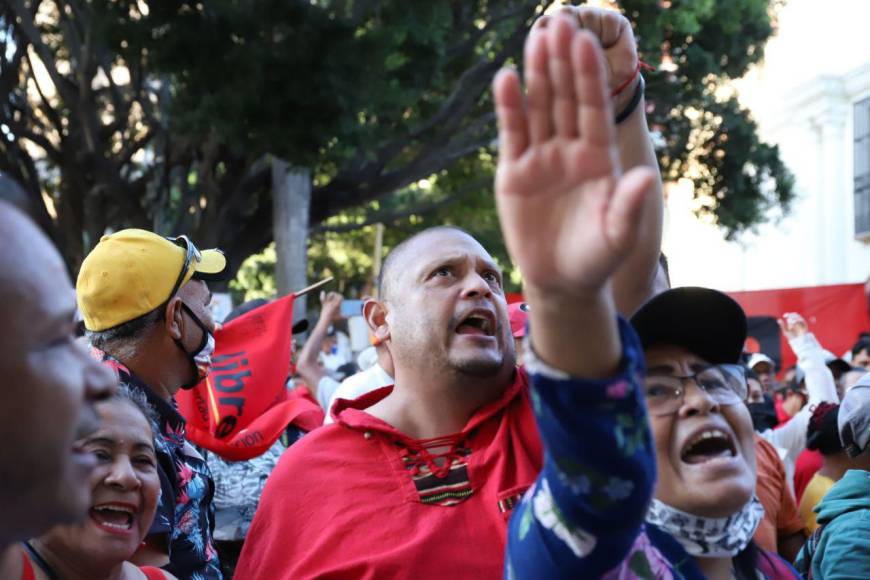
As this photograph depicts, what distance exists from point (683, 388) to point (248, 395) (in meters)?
3.12

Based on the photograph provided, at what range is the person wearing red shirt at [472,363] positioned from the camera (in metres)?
1.36

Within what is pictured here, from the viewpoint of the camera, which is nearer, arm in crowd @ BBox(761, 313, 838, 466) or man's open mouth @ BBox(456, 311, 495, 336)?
man's open mouth @ BBox(456, 311, 495, 336)

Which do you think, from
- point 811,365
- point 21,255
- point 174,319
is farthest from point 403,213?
point 21,255

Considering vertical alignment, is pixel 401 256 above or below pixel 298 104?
below

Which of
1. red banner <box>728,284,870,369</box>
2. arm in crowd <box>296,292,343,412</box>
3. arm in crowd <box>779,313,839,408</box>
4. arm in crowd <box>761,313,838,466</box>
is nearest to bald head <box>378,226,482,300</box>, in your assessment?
arm in crowd <box>296,292,343,412</box>

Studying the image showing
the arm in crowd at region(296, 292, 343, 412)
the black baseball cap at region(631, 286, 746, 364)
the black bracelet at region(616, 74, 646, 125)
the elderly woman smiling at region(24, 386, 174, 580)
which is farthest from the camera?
the arm in crowd at region(296, 292, 343, 412)

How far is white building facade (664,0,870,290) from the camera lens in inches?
985

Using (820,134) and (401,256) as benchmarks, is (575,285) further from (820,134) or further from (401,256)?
(820,134)

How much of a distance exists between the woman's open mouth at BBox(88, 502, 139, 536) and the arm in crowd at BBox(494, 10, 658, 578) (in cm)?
126

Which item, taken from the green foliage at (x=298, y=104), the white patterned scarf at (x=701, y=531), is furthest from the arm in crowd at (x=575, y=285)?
the green foliage at (x=298, y=104)

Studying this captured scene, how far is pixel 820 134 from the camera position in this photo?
1041 inches

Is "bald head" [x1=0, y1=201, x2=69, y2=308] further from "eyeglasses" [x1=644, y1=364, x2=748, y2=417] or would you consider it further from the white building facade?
the white building facade

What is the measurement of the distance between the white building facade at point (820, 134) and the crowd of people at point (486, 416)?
22.1 meters

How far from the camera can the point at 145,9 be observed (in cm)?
1028
